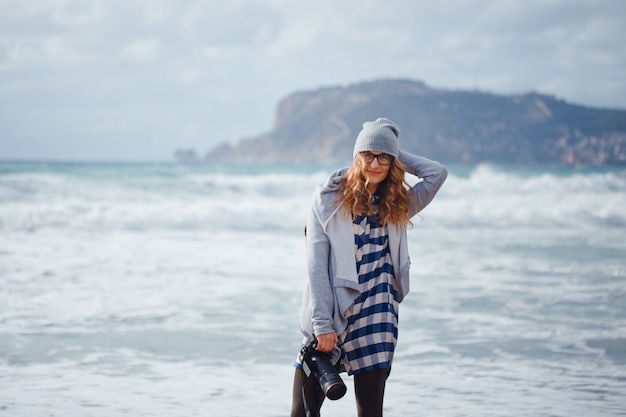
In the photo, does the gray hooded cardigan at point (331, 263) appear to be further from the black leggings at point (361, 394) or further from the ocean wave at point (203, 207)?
the ocean wave at point (203, 207)

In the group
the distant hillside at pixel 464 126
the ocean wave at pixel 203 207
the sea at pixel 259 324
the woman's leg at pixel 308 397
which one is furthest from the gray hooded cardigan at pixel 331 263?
the distant hillside at pixel 464 126

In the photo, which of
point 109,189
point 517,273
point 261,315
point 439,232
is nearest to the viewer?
point 261,315

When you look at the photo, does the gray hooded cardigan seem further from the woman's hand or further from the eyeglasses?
the eyeglasses

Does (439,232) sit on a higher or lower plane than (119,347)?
higher

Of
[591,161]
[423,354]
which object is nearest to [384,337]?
[423,354]

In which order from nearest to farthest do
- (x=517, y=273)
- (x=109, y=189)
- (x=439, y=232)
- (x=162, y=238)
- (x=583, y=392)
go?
(x=583, y=392), (x=517, y=273), (x=162, y=238), (x=439, y=232), (x=109, y=189)

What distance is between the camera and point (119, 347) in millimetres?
5566

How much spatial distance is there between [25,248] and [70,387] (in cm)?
729

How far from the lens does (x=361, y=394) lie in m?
2.66

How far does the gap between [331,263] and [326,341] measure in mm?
299

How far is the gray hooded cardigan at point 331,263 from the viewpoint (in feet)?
8.32

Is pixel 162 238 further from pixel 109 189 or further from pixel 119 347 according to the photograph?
pixel 109 189

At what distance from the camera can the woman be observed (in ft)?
8.38

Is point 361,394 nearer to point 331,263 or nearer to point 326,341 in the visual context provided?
point 326,341
